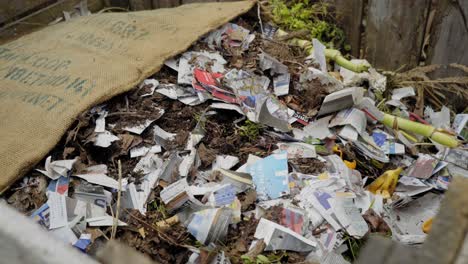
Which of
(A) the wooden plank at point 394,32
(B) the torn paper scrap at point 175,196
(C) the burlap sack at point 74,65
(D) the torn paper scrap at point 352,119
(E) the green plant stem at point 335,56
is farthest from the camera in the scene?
(E) the green plant stem at point 335,56

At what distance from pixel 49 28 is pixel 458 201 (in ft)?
8.27

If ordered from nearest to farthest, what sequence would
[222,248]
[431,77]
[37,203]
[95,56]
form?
1. [222,248]
2. [37,203]
3. [95,56]
4. [431,77]

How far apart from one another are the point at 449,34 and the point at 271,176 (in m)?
1.19

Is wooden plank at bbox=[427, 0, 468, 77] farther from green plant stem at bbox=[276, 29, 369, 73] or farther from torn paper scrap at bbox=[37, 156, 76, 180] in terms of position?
torn paper scrap at bbox=[37, 156, 76, 180]

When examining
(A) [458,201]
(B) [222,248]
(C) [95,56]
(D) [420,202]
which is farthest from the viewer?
(C) [95,56]

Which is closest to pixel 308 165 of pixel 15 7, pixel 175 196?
pixel 175 196

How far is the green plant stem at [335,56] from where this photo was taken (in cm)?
247

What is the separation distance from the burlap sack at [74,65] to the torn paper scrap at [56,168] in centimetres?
5

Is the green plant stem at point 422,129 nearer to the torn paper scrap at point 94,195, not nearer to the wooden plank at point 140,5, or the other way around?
the torn paper scrap at point 94,195

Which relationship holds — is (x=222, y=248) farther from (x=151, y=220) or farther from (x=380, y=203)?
(x=380, y=203)

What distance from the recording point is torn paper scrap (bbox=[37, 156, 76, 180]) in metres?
1.88

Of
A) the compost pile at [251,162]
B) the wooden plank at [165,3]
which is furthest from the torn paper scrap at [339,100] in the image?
the wooden plank at [165,3]

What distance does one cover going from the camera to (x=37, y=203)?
1.84m

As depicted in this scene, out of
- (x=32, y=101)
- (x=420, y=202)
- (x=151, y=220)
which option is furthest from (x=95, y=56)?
(x=420, y=202)
